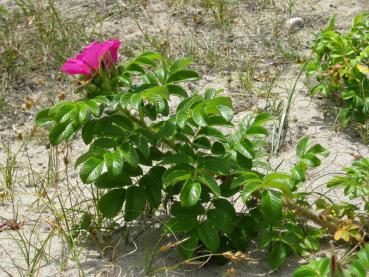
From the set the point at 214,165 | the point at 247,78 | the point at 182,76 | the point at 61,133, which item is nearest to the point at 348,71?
the point at 247,78

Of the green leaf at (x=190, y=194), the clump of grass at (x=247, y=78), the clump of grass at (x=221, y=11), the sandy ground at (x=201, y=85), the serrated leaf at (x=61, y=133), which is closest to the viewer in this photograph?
the green leaf at (x=190, y=194)

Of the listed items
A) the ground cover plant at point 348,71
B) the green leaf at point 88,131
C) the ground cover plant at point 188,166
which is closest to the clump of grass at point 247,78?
the ground cover plant at point 348,71

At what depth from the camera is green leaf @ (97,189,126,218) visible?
244cm

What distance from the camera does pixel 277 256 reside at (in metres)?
2.37

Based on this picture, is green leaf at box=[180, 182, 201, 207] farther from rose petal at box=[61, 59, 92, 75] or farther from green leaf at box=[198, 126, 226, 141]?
rose petal at box=[61, 59, 92, 75]

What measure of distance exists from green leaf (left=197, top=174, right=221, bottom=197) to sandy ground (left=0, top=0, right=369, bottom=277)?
323 mm

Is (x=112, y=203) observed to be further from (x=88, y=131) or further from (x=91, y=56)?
(x=91, y=56)

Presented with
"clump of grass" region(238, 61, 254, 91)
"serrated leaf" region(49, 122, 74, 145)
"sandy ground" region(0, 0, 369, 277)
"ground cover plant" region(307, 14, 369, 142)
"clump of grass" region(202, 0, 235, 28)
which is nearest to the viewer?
"serrated leaf" region(49, 122, 74, 145)

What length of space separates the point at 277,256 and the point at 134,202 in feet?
1.73

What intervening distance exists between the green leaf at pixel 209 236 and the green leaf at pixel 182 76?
52 centimetres

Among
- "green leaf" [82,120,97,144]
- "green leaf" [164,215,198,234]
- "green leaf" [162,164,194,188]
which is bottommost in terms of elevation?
"green leaf" [164,215,198,234]

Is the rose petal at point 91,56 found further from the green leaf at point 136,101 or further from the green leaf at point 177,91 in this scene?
the green leaf at point 177,91

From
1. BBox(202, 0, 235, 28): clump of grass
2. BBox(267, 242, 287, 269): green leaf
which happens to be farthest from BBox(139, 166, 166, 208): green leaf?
BBox(202, 0, 235, 28): clump of grass

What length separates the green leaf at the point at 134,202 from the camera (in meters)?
2.40
